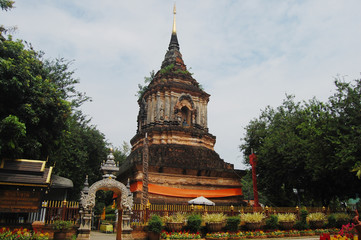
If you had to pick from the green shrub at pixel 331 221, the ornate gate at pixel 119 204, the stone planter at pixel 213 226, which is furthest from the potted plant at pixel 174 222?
the green shrub at pixel 331 221

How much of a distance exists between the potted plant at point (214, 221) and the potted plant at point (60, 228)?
22.3ft

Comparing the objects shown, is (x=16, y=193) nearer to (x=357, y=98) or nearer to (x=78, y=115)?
(x=78, y=115)

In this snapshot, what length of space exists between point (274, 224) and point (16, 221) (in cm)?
1334

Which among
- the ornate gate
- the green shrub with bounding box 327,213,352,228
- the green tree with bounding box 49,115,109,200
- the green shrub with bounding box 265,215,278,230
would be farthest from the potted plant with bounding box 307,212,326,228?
the green tree with bounding box 49,115,109,200

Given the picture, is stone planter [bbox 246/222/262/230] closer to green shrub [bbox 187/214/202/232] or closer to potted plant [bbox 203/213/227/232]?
potted plant [bbox 203/213/227/232]

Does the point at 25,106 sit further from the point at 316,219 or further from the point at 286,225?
the point at 316,219

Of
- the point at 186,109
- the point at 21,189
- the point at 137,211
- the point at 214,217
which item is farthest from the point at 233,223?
the point at 186,109

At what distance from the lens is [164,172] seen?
20.3m

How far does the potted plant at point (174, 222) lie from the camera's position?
1389 centimetres

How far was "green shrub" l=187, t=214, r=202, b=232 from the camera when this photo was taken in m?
14.1

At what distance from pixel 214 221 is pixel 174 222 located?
2.22 metres

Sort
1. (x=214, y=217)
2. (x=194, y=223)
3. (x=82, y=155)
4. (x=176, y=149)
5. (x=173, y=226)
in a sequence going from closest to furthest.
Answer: (x=173, y=226), (x=194, y=223), (x=214, y=217), (x=176, y=149), (x=82, y=155)

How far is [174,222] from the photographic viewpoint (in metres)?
13.9

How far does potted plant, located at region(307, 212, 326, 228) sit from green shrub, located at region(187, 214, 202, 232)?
8.05 metres
